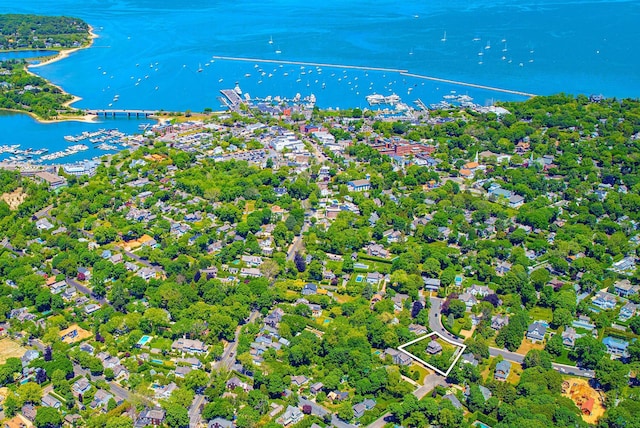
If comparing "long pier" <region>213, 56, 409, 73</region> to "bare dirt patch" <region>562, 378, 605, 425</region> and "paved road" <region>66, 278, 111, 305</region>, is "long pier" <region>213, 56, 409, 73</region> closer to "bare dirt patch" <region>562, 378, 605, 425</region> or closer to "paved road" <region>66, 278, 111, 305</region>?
"paved road" <region>66, 278, 111, 305</region>

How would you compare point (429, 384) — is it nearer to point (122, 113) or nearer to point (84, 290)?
point (84, 290)

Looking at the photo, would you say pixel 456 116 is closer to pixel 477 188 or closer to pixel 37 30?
pixel 477 188

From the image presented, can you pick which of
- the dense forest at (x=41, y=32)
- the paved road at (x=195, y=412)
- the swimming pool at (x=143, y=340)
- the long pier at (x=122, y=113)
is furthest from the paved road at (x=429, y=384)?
the dense forest at (x=41, y=32)

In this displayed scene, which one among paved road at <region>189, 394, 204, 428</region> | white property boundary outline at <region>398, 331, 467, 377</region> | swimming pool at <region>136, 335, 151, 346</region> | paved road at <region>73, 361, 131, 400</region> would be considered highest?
white property boundary outline at <region>398, 331, 467, 377</region>

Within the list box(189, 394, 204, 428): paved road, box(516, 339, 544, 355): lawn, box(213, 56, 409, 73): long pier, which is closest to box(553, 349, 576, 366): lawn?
box(516, 339, 544, 355): lawn

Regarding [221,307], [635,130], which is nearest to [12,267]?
[221,307]

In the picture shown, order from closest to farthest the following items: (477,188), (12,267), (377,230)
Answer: (12,267) → (377,230) → (477,188)

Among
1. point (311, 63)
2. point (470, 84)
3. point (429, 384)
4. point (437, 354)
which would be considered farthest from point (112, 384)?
point (311, 63)
